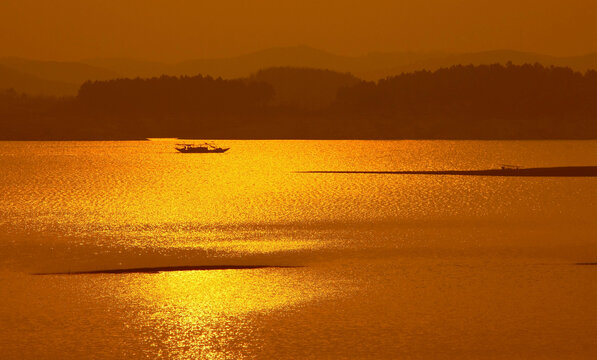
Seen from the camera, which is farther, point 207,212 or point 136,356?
point 207,212

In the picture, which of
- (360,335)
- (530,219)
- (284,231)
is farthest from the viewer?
(530,219)

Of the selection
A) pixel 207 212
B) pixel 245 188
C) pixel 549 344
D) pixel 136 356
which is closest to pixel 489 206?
pixel 207 212

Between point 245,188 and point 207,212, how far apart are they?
77.6ft

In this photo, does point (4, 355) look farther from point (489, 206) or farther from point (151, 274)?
point (489, 206)

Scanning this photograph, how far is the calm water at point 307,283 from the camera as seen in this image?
19.0m

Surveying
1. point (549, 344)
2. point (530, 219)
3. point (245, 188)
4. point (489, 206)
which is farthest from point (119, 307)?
point (245, 188)

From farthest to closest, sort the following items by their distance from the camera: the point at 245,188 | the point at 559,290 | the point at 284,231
→ 1. the point at 245,188
2. the point at 284,231
3. the point at 559,290

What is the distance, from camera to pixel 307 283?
25469 millimetres

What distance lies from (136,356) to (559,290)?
1204 centimetres

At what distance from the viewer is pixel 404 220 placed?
44.6 m

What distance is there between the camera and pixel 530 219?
146 ft

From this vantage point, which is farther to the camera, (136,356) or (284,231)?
(284,231)

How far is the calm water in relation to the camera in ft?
62.4

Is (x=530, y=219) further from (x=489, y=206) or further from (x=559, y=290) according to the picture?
(x=559, y=290)
